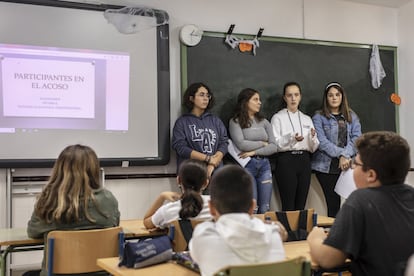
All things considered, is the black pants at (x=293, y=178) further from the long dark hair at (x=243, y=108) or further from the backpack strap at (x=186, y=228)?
the backpack strap at (x=186, y=228)

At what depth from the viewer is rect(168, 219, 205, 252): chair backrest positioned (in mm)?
2424

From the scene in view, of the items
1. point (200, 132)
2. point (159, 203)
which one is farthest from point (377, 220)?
point (200, 132)

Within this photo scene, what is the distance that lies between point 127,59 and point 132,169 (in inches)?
40.1

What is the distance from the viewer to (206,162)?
4.38 meters

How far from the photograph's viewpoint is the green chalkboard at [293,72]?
4797 mm

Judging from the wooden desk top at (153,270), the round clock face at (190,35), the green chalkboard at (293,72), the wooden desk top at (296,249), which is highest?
the round clock face at (190,35)

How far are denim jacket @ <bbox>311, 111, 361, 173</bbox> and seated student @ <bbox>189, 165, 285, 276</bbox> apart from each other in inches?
137

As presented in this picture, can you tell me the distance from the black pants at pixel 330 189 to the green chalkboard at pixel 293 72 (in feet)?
2.32

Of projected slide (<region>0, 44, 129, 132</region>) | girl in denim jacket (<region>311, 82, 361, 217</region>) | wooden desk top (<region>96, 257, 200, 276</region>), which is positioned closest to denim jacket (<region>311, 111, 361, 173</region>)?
girl in denim jacket (<region>311, 82, 361, 217</region>)

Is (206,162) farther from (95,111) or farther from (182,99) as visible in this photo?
(95,111)

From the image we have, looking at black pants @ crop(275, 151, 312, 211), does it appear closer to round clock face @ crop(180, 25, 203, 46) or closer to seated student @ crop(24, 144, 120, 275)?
round clock face @ crop(180, 25, 203, 46)

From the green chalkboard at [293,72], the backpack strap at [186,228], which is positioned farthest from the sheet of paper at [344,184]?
the backpack strap at [186,228]

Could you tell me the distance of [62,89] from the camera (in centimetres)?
422

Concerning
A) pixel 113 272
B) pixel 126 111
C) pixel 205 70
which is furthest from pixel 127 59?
pixel 113 272
